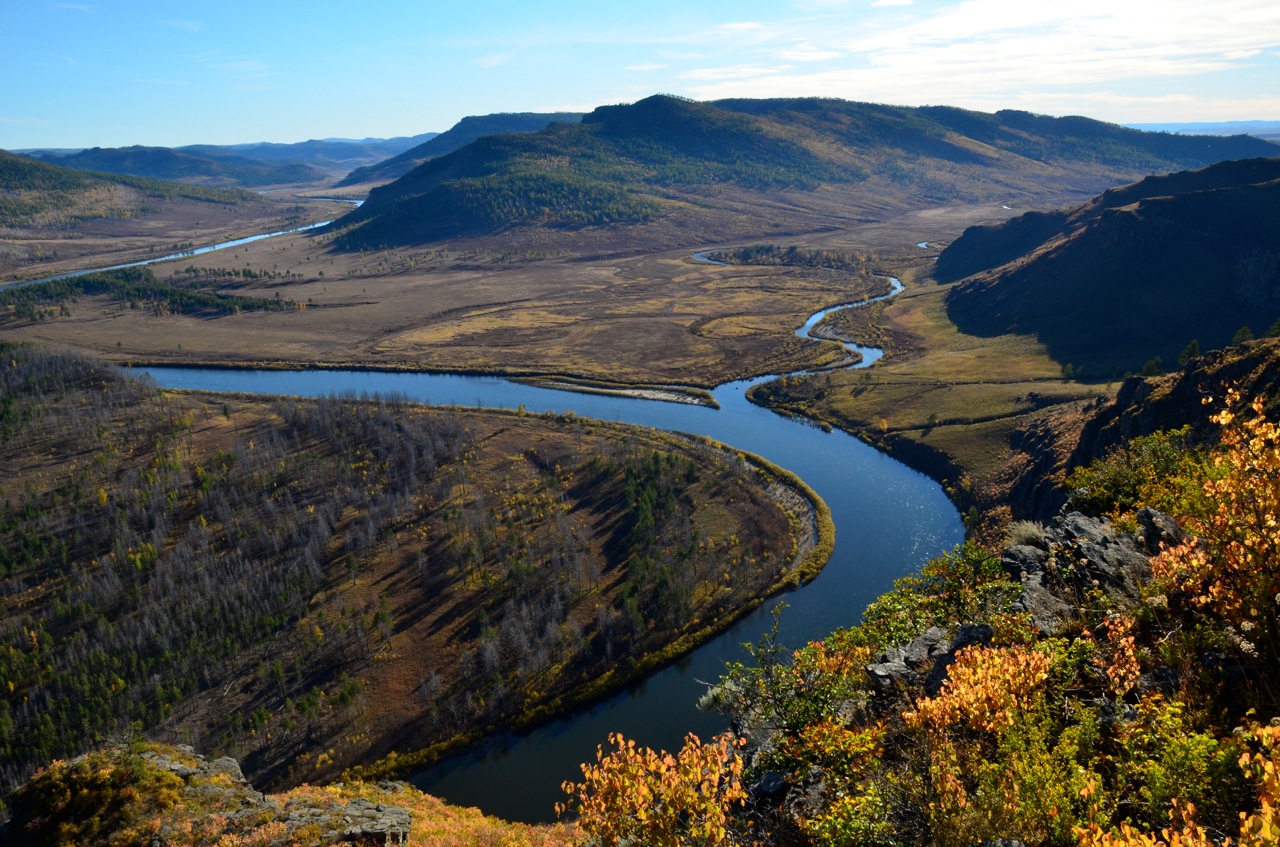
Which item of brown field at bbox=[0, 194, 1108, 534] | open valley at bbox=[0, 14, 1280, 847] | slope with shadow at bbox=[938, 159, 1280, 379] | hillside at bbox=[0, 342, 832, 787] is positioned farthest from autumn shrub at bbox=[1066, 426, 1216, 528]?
slope with shadow at bbox=[938, 159, 1280, 379]

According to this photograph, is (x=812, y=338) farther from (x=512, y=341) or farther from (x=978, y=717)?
(x=978, y=717)

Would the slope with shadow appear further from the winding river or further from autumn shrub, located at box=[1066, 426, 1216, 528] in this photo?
autumn shrub, located at box=[1066, 426, 1216, 528]

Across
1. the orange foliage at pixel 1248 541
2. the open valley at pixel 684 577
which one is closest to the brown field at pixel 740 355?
the open valley at pixel 684 577

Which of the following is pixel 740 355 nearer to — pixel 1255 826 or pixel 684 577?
pixel 684 577

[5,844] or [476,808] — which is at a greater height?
[5,844]

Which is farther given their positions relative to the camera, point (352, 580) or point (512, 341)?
point (512, 341)

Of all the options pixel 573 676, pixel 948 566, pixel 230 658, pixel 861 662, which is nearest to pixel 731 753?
pixel 861 662
